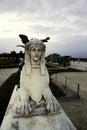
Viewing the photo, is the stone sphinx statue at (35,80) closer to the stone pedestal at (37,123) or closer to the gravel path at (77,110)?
the stone pedestal at (37,123)

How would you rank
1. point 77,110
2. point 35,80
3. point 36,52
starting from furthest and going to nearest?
point 77,110 < point 35,80 < point 36,52

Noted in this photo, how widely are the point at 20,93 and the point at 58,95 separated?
18.8 ft

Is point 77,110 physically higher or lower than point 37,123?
lower

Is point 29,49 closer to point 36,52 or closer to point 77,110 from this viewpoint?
point 36,52

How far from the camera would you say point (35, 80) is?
488 centimetres

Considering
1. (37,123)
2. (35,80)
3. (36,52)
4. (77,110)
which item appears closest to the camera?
(37,123)

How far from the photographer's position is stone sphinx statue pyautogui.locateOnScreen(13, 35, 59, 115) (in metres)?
4.51

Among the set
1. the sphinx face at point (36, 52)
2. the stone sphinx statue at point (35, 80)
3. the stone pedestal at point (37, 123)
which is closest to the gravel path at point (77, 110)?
the stone sphinx statue at point (35, 80)

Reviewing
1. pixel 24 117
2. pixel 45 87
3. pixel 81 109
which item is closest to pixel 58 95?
pixel 81 109

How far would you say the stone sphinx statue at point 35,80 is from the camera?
177 inches

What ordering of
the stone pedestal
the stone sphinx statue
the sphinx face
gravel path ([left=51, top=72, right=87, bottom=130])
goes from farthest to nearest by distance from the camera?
gravel path ([left=51, top=72, right=87, bottom=130]), the sphinx face, the stone sphinx statue, the stone pedestal

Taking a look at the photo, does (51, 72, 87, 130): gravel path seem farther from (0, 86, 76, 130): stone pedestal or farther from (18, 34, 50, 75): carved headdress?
(18, 34, 50, 75): carved headdress

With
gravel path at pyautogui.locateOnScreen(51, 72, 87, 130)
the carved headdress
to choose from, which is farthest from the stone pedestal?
Result: gravel path at pyautogui.locateOnScreen(51, 72, 87, 130)

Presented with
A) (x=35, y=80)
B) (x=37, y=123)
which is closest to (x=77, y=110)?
(x=35, y=80)
